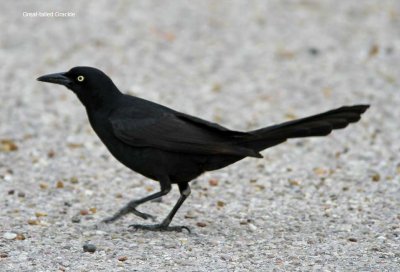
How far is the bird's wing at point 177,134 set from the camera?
626 centimetres

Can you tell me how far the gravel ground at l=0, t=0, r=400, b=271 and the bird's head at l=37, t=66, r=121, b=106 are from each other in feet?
3.27

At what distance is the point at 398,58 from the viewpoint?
12375 mm

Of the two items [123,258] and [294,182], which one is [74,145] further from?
[123,258]

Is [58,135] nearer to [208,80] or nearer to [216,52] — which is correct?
[208,80]

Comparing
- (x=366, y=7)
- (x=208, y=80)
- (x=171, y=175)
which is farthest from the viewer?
(x=366, y=7)

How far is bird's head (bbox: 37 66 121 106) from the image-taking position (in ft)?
21.4

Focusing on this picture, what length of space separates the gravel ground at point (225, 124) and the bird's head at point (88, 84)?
1.00m

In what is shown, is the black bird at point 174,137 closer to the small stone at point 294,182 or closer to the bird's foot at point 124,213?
the bird's foot at point 124,213

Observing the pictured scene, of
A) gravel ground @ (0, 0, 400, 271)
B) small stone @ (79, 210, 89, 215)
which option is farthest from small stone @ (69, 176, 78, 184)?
small stone @ (79, 210, 89, 215)

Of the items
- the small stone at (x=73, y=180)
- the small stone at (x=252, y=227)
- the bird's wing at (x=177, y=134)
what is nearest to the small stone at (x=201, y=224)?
the small stone at (x=252, y=227)

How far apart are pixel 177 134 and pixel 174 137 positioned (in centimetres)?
4

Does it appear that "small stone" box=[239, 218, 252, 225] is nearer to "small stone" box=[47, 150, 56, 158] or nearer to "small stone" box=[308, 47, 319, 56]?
"small stone" box=[47, 150, 56, 158]

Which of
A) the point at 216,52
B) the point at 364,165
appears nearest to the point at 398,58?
the point at 216,52

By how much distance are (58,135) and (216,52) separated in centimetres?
397
